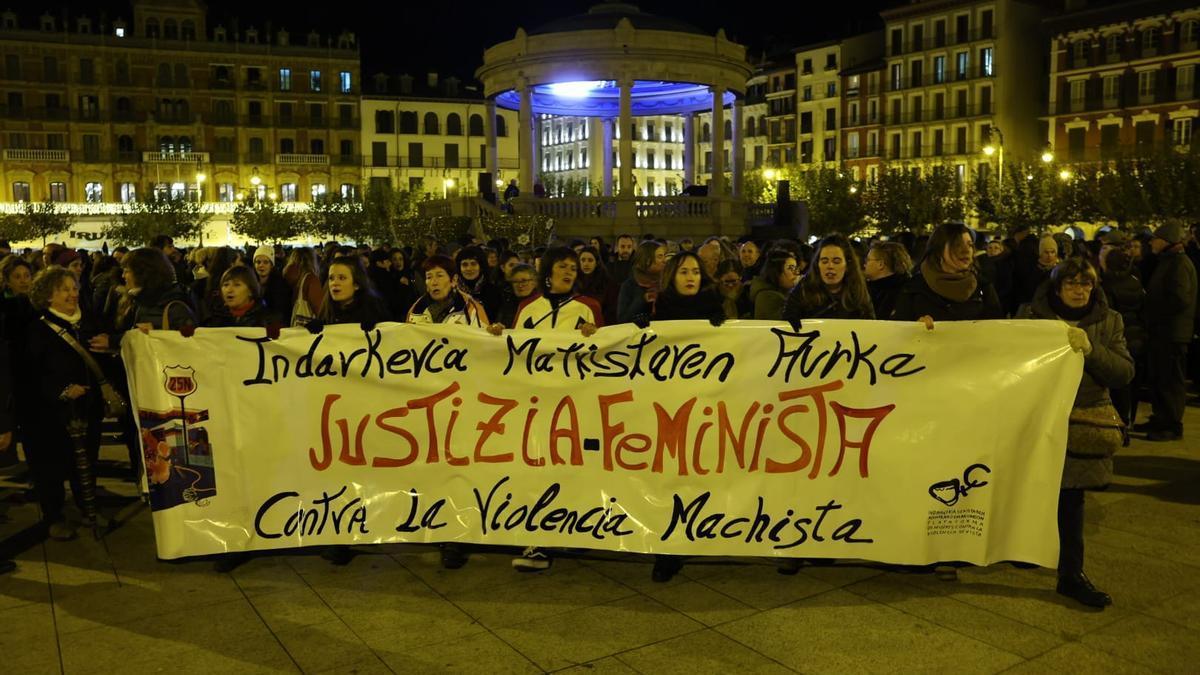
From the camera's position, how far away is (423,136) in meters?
85.9

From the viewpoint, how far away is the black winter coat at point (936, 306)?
20.7 feet

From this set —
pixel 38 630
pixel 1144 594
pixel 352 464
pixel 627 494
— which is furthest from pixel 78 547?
pixel 1144 594

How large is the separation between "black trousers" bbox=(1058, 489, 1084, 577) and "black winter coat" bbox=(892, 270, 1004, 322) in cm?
109

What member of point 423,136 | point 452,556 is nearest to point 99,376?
point 452,556

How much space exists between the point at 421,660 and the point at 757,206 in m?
33.3

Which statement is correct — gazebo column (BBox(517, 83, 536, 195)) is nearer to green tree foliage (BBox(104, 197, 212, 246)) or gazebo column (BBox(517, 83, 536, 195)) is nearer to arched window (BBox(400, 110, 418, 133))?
green tree foliage (BBox(104, 197, 212, 246))

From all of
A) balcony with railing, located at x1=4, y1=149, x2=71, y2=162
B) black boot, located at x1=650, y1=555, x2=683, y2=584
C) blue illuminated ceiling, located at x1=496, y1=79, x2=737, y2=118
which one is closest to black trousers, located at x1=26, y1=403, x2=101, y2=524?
black boot, located at x1=650, y1=555, x2=683, y2=584

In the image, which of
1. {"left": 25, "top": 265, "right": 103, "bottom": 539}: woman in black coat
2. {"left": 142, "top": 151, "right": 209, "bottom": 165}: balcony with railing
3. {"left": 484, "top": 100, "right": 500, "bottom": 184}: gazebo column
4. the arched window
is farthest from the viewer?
the arched window

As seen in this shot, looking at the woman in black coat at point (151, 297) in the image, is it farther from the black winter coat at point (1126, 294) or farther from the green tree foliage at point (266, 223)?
the green tree foliage at point (266, 223)

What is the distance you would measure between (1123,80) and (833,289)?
66.5 metres

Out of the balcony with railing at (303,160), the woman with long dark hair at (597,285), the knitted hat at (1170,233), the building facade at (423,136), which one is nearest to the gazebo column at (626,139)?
the woman with long dark hair at (597,285)

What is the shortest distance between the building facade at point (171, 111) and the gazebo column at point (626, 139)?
46002mm

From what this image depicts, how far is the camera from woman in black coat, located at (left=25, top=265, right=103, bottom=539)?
280 inches

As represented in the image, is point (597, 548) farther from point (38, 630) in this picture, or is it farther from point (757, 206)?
point (757, 206)
